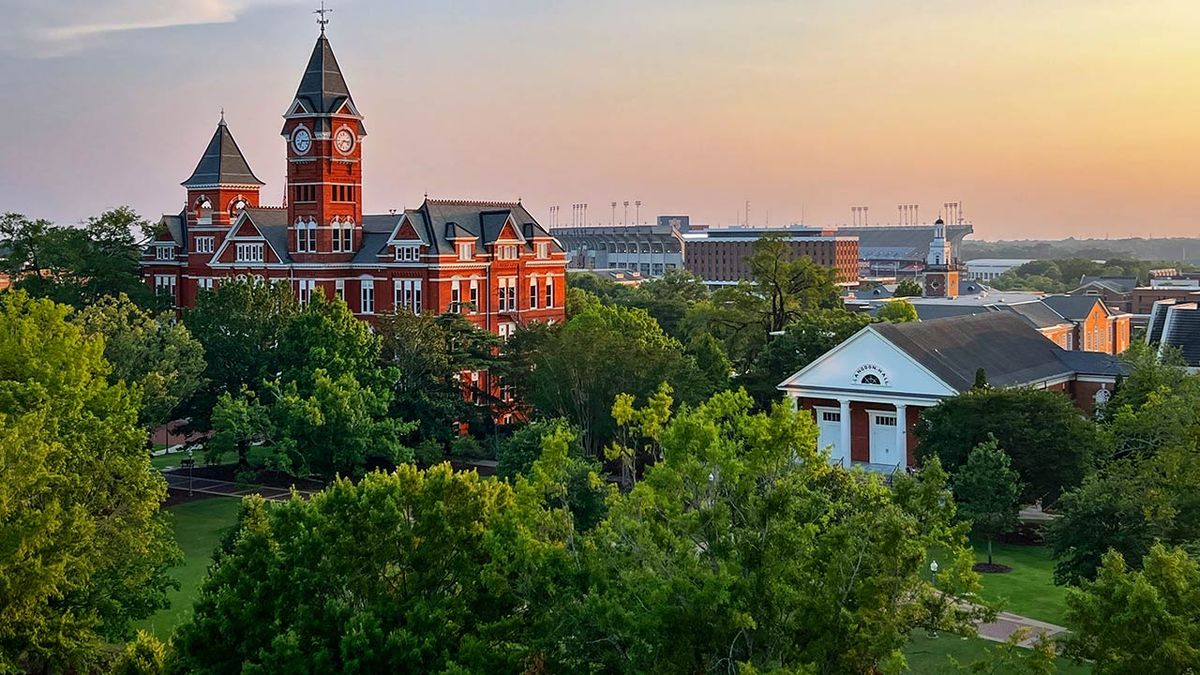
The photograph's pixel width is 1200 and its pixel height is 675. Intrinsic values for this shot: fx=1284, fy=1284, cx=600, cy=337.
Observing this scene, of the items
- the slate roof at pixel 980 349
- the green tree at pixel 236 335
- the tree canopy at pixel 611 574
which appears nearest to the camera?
the tree canopy at pixel 611 574

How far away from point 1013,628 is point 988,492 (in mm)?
8166

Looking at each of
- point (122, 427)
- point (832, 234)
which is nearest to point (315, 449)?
point (122, 427)

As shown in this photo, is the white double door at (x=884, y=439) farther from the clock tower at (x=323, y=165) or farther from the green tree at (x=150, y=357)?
the clock tower at (x=323, y=165)

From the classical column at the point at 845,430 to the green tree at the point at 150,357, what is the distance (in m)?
26.1

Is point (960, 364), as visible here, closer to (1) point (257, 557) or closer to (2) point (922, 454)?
(2) point (922, 454)

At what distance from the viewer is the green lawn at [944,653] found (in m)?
28.2

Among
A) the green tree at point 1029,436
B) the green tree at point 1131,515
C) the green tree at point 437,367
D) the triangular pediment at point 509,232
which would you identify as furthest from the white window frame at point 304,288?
the green tree at point 1131,515

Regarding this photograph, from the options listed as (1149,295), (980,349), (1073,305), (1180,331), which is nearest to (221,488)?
(980,349)

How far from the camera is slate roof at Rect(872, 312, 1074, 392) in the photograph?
52344mm

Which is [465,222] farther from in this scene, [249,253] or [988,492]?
[988,492]

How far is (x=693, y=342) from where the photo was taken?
5966cm

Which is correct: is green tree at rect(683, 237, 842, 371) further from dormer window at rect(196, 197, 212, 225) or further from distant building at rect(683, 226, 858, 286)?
distant building at rect(683, 226, 858, 286)

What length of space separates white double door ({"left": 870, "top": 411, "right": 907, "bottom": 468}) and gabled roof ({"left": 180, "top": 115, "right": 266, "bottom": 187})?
4530 centimetres

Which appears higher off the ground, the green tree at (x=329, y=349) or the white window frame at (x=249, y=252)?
the white window frame at (x=249, y=252)
